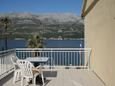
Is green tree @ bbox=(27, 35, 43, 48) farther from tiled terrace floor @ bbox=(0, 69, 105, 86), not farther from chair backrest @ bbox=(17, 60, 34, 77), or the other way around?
chair backrest @ bbox=(17, 60, 34, 77)

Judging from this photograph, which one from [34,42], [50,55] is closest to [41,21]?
[34,42]

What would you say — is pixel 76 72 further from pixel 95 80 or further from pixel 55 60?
pixel 55 60

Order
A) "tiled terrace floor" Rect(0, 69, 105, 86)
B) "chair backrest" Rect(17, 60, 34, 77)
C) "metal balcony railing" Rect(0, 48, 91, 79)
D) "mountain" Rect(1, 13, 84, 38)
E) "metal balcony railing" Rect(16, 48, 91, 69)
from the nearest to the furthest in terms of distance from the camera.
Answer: "chair backrest" Rect(17, 60, 34, 77) → "tiled terrace floor" Rect(0, 69, 105, 86) → "metal balcony railing" Rect(0, 48, 91, 79) → "metal balcony railing" Rect(16, 48, 91, 69) → "mountain" Rect(1, 13, 84, 38)

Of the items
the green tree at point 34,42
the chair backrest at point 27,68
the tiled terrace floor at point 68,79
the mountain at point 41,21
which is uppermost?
the mountain at point 41,21

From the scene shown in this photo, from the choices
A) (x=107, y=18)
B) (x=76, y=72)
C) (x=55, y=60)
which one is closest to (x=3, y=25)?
(x=55, y=60)

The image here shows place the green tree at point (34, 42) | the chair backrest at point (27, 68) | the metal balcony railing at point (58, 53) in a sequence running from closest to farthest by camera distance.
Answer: the chair backrest at point (27, 68), the metal balcony railing at point (58, 53), the green tree at point (34, 42)

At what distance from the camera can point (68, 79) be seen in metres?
7.28

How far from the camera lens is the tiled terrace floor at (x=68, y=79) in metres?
6.62

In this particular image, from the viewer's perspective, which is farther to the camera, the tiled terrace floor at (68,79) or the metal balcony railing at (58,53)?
the metal balcony railing at (58,53)

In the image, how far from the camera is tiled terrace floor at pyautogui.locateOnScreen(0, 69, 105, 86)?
261 inches

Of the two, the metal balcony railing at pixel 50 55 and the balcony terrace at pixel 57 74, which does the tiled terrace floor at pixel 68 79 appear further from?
the metal balcony railing at pixel 50 55

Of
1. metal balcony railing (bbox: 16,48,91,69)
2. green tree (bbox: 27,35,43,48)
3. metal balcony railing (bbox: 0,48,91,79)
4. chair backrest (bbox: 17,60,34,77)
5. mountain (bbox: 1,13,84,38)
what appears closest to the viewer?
chair backrest (bbox: 17,60,34,77)

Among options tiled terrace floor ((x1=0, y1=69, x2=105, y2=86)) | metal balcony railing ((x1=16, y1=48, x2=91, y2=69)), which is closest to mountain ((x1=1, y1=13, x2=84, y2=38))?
metal balcony railing ((x1=16, y1=48, x2=91, y2=69))

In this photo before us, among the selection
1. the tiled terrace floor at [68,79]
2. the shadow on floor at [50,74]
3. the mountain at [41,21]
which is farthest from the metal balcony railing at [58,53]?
the mountain at [41,21]
